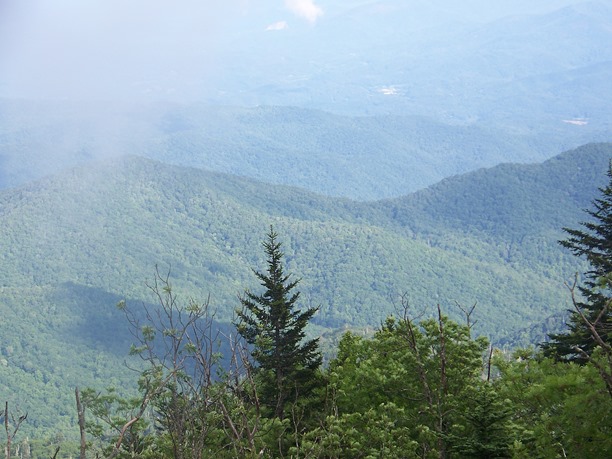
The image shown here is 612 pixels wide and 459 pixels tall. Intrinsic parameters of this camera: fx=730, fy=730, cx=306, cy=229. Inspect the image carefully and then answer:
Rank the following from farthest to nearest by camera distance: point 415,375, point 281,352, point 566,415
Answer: point 281,352
point 415,375
point 566,415

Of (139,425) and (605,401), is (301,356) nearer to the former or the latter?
(139,425)

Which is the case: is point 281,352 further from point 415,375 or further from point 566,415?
point 566,415

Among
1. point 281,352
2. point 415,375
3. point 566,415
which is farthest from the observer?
point 281,352

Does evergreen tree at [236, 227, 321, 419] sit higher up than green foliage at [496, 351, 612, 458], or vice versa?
evergreen tree at [236, 227, 321, 419]

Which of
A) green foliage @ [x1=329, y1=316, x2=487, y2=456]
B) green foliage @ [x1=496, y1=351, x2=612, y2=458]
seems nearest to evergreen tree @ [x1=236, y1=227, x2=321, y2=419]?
green foliage @ [x1=329, y1=316, x2=487, y2=456]

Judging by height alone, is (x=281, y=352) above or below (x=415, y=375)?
above

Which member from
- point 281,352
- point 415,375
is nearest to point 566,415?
point 415,375

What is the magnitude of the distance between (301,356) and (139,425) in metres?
7.41

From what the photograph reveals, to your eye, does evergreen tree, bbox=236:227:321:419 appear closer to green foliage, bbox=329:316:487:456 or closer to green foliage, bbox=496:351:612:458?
green foliage, bbox=329:316:487:456

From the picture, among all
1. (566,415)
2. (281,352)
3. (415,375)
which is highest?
(281,352)

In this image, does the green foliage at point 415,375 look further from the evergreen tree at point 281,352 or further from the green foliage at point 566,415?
the green foliage at point 566,415

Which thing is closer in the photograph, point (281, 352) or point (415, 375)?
point (415, 375)

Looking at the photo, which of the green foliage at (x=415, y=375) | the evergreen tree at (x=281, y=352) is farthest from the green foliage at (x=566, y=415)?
the evergreen tree at (x=281, y=352)

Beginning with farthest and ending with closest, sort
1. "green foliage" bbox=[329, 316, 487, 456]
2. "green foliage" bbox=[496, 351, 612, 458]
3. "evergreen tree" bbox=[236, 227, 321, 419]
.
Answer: "evergreen tree" bbox=[236, 227, 321, 419], "green foliage" bbox=[329, 316, 487, 456], "green foliage" bbox=[496, 351, 612, 458]
